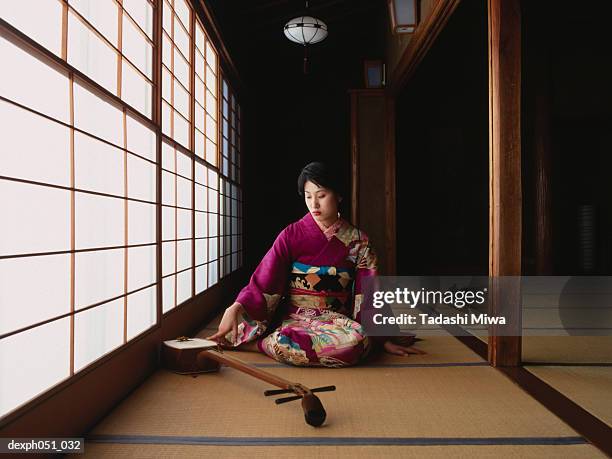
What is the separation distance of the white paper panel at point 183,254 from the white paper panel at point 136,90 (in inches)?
43.7

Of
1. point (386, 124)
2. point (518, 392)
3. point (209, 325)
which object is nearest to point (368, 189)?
point (386, 124)

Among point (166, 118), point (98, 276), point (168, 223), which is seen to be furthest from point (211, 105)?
point (98, 276)

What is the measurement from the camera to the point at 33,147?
1.62m

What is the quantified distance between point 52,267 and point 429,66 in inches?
186

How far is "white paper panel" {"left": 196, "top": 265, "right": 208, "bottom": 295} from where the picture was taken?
4219 millimetres

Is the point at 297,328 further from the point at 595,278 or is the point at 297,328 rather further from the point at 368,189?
the point at 595,278

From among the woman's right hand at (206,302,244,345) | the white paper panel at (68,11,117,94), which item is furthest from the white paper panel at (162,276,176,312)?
the white paper panel at (68,11,117,94)

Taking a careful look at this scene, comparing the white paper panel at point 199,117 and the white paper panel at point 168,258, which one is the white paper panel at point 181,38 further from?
the white paper panel at point 168,258

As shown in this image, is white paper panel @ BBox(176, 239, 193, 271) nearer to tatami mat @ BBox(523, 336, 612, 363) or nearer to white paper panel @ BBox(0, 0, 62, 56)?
white paper panel @ BBox(0, 0, 62, 56)

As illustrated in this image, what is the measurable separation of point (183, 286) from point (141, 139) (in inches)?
53.6

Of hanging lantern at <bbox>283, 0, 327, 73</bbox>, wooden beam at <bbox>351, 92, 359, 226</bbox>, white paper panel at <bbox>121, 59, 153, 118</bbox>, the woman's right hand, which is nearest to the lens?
white paper panel at <bbox>121, 59, 153, 118</bbox>

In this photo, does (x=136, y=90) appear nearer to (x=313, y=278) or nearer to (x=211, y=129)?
(x=313, y=278)

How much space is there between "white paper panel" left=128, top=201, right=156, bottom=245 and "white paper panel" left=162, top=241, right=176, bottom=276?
390 millimetres

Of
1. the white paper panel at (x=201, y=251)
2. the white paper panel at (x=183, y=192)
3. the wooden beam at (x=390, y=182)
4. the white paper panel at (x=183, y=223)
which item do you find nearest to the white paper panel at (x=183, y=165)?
the white paper panel at (x=183, y=192)
